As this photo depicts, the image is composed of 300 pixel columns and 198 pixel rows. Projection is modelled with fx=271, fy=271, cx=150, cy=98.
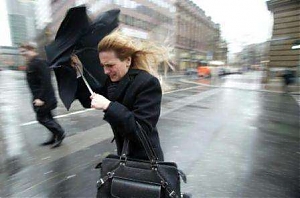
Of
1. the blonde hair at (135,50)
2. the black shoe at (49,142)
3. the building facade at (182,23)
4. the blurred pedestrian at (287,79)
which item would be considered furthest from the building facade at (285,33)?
the blonde hair at (135,50)

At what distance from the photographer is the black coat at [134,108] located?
1.55 m

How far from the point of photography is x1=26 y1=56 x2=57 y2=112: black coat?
4910 mm

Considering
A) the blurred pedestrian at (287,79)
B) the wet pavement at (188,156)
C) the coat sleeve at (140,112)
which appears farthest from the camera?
the blurred pedestrian at (287,79)

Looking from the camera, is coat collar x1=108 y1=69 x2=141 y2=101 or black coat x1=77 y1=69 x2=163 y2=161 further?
coat collar x1=108 y1=69 x2=141 y2=101

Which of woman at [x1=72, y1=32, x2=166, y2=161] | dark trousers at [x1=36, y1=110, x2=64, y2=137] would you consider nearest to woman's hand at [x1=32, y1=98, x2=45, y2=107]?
dark trousers at [x1=36, y1=110, x2=64, y2=137]

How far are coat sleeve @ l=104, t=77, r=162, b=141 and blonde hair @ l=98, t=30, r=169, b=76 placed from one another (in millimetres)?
151

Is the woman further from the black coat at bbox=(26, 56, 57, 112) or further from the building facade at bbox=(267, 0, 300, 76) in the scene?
the building facade at bbox=(267, 0, 300, 76)

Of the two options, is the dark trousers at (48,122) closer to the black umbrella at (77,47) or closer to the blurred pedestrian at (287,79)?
the black umbrella at (77,47)

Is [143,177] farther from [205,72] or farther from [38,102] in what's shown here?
[205,72]

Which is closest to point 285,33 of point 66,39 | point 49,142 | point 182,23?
point 49,142

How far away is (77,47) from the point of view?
6.12 feet

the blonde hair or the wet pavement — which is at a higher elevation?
the blonde hair

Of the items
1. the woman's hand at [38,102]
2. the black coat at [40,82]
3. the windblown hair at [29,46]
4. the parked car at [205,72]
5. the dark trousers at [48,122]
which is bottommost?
the parked car at [205,72]

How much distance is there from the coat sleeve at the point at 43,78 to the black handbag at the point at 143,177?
381cm
